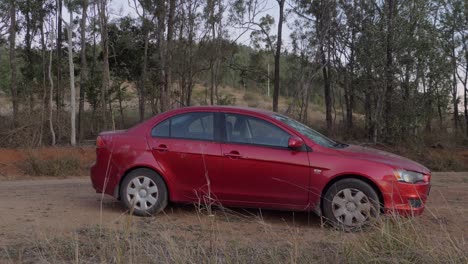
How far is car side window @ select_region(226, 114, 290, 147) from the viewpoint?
23.7 ft

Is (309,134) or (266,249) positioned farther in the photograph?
(309,134)

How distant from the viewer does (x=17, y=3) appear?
23.8 meters

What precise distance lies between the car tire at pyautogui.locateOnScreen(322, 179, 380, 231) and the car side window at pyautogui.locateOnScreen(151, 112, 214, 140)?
1787 mm

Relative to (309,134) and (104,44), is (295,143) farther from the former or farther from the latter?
(104,44)

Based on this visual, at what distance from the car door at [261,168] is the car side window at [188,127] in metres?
0.29

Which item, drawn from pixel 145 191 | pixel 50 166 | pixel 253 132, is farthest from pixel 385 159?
pixel 50 166

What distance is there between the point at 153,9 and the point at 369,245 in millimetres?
23417

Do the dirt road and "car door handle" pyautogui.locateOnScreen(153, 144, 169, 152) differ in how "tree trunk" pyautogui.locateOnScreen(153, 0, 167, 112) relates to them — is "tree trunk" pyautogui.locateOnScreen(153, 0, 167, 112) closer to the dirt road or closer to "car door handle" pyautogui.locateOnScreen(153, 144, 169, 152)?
the dirt road

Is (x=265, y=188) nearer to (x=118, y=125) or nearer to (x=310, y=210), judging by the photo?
(x=310, y=210)

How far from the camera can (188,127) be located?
299 inches

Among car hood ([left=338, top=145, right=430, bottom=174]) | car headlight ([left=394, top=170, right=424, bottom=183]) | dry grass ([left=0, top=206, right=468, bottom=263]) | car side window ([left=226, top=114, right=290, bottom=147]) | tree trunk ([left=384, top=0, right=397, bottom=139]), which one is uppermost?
tree trunk ([left=384, top=0, right=397, bottom=139])

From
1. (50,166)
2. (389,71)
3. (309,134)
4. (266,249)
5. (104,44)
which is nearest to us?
(266,249)

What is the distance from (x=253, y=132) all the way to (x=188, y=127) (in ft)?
3.04

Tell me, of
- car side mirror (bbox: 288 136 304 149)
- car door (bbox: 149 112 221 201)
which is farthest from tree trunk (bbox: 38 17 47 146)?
car side mirror (bbox: 288 136 304 149)
